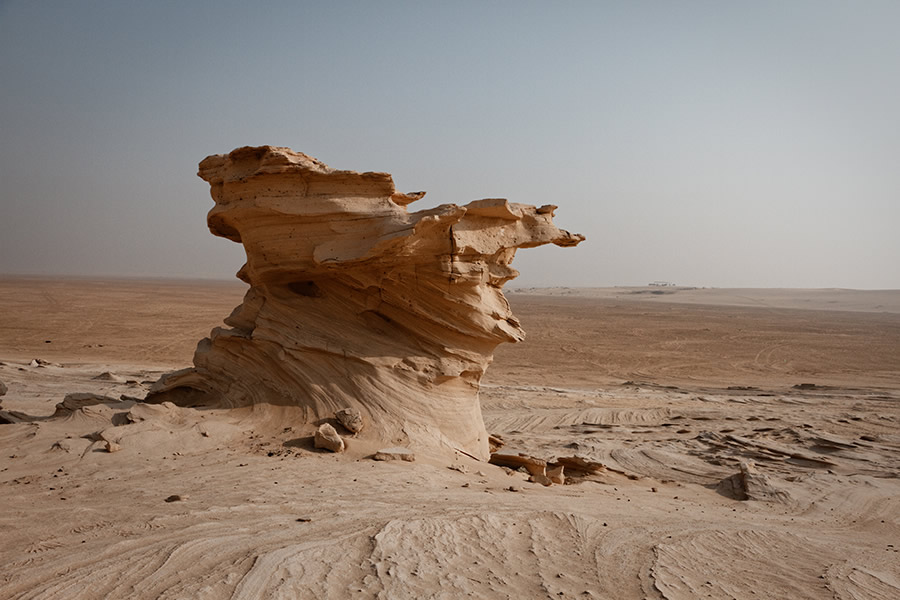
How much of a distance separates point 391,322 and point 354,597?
Result: 5451mm

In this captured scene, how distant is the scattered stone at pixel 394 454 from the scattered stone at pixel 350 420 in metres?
0.55

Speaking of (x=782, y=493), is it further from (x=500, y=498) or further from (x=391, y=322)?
(x=391, y=322)

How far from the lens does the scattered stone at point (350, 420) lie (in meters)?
7.70

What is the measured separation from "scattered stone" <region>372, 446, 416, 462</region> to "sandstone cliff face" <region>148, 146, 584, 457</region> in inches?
18.7

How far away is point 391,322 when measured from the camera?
30.0 feet

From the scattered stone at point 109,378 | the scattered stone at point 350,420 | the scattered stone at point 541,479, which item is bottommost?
the scattered stone at point 109,378

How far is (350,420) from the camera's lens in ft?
25.3

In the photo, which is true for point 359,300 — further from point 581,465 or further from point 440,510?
point 581,465

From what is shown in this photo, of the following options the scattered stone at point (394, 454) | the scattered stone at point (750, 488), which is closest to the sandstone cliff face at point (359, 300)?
the scattered stone at point (394, 454)

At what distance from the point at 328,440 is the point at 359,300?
8.01ft

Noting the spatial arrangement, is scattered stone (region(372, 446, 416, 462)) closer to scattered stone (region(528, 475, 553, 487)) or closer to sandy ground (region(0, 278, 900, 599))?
sandy ground (region(0, 278, 900, 599))

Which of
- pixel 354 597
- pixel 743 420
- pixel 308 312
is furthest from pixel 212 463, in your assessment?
pixel 743 420

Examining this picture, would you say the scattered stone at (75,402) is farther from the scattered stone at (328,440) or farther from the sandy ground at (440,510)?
the scattered stone at (328,440)

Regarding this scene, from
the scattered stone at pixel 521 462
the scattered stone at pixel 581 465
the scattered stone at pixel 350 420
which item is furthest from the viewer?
the scattered stone at pixel 581 465
